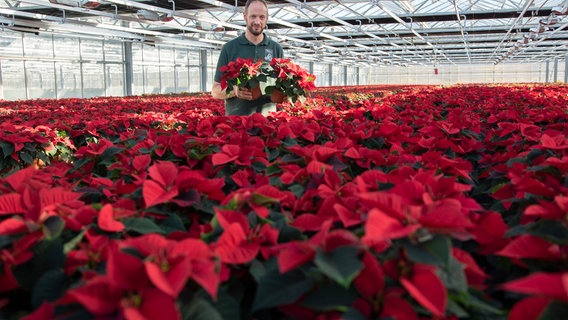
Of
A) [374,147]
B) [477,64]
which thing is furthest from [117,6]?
[477,64]

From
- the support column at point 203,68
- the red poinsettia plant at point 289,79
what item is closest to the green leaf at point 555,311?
the red poinsettia plant at point 289,79

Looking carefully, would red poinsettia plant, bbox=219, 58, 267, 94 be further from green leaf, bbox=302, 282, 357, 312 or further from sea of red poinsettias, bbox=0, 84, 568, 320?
green leaf, bbox=302, 282, 357, 312

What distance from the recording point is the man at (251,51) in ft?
11.6

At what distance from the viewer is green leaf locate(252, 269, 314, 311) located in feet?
2.11

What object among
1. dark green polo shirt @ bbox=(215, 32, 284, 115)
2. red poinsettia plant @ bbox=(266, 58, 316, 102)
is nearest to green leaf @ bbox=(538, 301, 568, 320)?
red poinsettia plant @ bbox=(266, 58, 316, 102)

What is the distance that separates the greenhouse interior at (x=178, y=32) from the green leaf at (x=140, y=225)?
8574 mm

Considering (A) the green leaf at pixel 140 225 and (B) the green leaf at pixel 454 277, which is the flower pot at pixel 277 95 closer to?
(A) the green leaf at pixel 140 225

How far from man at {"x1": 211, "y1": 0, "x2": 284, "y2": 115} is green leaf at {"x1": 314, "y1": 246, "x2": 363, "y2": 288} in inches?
107

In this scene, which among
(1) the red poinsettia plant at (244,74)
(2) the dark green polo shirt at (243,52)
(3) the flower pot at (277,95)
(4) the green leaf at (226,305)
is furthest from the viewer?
(2) the dark green polo shirt at (243,52)

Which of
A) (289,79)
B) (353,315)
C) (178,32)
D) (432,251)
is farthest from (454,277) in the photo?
(178,32)

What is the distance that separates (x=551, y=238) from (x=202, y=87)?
24.8m

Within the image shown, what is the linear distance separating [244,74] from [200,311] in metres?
2.45

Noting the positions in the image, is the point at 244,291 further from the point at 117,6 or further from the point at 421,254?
the point at 117,6

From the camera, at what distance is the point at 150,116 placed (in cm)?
375
